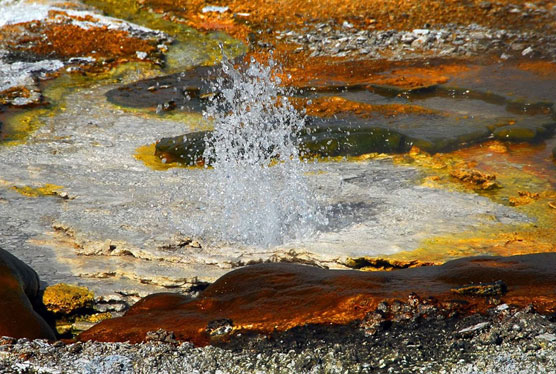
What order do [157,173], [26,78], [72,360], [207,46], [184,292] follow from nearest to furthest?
[72,360] < [184,292] < [157,173] < [26,78] < [207,46]

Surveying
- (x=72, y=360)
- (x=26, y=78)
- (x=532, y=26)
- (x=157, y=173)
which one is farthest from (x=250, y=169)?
(x=532, y=26)

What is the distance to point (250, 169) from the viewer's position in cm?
613

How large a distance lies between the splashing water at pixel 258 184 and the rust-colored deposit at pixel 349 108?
1.51ft

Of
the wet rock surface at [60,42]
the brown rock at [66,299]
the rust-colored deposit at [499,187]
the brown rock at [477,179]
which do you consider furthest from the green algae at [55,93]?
the brown rock at [477,179]

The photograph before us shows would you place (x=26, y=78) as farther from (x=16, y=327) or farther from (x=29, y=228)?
(x=16, y=327)

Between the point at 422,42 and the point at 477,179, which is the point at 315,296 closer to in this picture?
the point at 477,179

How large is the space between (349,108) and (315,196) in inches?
122

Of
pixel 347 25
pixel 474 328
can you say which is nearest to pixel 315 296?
pixel 474 328

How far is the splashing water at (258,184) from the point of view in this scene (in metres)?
5.17

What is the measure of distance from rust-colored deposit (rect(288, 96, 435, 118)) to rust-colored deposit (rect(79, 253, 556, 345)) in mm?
4578

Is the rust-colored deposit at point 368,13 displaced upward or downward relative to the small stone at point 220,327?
upward

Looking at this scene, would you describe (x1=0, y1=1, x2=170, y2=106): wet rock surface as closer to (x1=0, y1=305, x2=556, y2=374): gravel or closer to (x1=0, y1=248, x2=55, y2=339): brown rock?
(x1=0, y1=248, x2=55, y2=339): brown rock

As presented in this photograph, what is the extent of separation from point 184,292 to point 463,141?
161 inches

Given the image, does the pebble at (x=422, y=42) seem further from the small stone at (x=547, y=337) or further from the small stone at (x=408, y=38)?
the small stone at (x=547, y=337)
